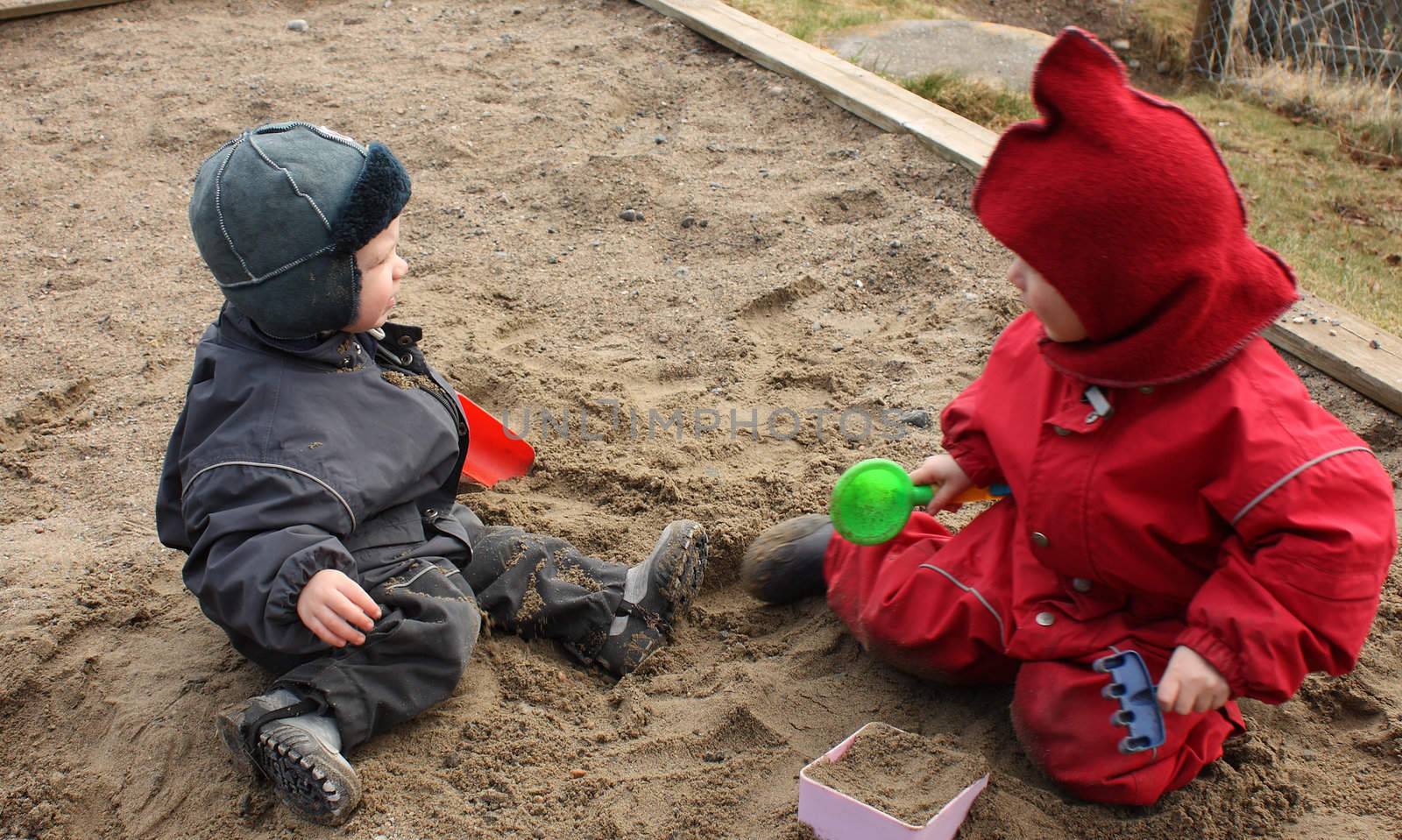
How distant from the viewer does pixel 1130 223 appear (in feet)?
4.96

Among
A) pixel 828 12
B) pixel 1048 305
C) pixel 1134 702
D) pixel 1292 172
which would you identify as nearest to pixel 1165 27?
pixel 828 12

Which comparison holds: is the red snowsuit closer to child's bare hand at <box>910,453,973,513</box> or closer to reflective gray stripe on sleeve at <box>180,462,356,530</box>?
child's bare hand at <box>910,453,973,513</box>

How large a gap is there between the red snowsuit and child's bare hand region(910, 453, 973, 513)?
0.8 inches

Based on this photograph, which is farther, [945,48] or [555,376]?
[945,48]

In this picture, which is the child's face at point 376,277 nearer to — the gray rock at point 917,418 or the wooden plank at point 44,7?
the gray rock at point 917,418

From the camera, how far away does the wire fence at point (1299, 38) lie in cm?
582

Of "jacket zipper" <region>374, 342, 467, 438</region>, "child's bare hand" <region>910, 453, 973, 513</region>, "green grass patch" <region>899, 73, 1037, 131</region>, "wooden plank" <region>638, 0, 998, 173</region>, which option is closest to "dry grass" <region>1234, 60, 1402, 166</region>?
"green grass patch" <region>899, 73, 1037, 131</region>

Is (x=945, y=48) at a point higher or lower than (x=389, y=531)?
lower

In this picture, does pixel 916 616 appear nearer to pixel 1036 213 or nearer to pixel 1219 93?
pixel 1036 213

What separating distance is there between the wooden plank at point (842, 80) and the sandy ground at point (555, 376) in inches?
3.0

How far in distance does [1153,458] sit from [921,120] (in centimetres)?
266

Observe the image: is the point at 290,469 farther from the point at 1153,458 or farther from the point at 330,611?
the point at 1153,458

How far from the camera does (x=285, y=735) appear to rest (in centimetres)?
181

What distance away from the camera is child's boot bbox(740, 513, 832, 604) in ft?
7.38
